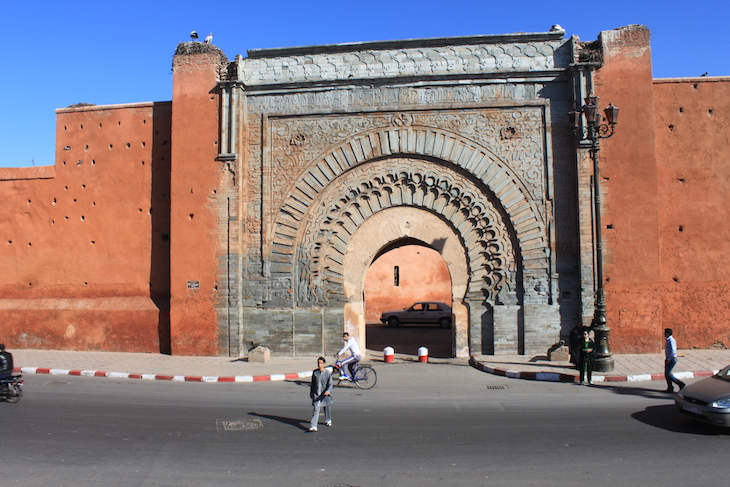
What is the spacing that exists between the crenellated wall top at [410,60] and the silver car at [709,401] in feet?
24.5

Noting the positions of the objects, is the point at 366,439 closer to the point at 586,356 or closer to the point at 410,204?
the point at 586,356

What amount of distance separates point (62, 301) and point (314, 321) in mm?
6232

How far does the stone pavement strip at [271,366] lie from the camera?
9.84 meters

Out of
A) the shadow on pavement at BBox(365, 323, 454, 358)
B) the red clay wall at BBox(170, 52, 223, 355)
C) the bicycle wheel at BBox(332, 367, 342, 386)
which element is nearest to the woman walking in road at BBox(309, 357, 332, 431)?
the bicycle wheel at BBox(332, 367, 342, 386)

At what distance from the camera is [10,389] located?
8.29m

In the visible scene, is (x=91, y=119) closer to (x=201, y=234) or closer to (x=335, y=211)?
(x=201, y=234)

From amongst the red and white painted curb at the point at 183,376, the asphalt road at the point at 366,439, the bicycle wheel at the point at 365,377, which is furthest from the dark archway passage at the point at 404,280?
the asphalt road at the point at 366,439

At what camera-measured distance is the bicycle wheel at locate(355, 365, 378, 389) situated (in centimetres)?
947

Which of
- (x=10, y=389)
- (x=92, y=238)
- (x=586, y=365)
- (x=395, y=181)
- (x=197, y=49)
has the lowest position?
(x=10, y=389)

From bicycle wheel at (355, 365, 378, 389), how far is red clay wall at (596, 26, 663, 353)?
5168 mm

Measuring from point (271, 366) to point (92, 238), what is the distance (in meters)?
5.79

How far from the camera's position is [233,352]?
41.0ft

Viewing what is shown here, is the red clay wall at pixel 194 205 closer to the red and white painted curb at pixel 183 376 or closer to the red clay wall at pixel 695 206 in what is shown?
the red and white painted curb at pixel 183 376

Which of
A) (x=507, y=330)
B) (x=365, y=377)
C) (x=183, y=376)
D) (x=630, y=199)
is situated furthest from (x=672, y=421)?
(x=183, y=376)
